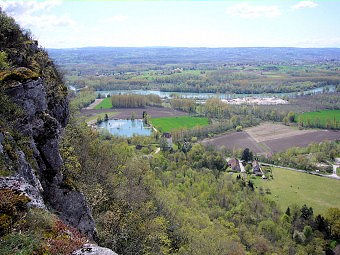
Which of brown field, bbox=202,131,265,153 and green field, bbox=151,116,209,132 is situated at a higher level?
green field, bbox=151,116,209,132

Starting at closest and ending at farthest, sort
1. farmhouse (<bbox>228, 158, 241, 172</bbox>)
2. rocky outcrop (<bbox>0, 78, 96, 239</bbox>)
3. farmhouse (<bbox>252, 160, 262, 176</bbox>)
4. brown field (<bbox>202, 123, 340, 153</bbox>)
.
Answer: rocky outcrop (<bbox>0, 78, 96, 239</bbox>)
farmhouse (<bbox>252, 160, 262, 176</bbox>)
farmhouse (<bbox>228, 158, 241, 172</bbox>)
brown field (<bbox>202, 123, 340, 153</bbox>)

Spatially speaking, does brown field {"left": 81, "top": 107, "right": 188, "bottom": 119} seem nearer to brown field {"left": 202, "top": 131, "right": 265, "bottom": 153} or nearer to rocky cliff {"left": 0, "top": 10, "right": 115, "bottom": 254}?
brown field {"left": 202, "top": 131, "right": 265, "bottom": 153}

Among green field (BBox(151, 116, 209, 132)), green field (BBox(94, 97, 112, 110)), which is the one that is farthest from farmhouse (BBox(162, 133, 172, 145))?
green field (BBox(94, 97, 112, 110))

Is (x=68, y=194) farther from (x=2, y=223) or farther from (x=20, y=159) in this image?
→ (x=2, y=223)

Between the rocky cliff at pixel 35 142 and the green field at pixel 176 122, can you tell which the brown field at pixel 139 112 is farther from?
the rocky cliff at pixel 35 142

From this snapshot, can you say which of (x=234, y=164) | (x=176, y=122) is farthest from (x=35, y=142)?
(x=176, y=122)

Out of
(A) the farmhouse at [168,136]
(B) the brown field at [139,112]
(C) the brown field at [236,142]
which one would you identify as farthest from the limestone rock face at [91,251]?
(B) the brown field at [139,112]
